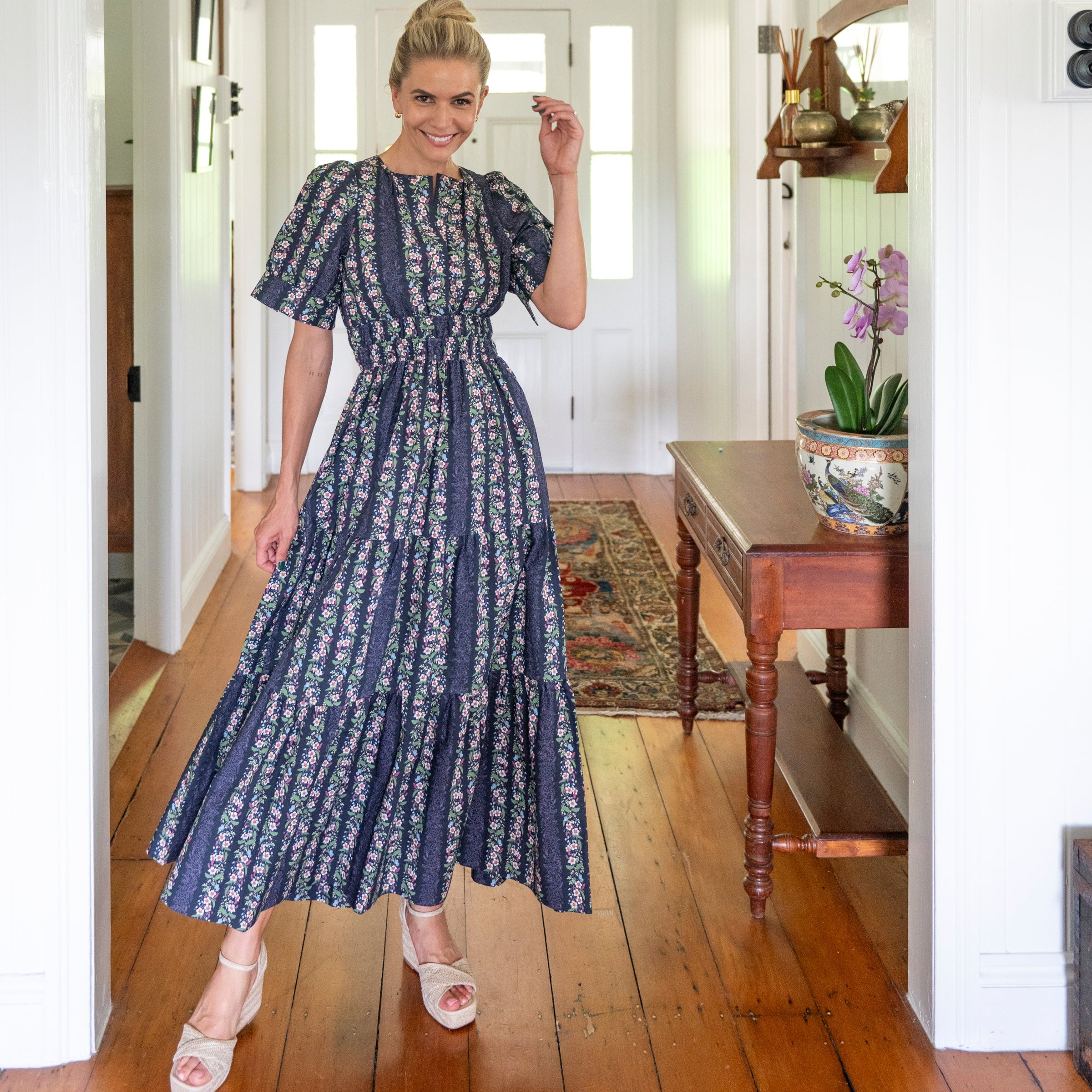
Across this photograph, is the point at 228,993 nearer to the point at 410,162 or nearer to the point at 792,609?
the point at 792,609

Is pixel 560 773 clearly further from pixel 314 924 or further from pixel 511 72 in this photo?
pixel 511 72

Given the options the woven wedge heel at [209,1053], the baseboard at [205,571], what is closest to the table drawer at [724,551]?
the woven wedge heel at [209,1053]

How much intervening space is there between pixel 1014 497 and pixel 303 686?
3.41 feet

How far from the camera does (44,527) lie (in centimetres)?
185

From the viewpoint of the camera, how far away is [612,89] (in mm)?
6652

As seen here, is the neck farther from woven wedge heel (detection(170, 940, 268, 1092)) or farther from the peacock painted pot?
woven wedge heel (detection(170, 940, 268, 1092))

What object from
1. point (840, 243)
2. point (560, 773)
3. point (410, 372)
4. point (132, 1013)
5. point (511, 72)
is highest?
point (511, 72)

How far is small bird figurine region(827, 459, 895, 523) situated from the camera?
2213 mm

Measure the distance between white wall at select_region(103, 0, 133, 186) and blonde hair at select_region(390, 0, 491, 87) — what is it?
132 inches

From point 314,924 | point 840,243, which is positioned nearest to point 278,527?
point 314,924

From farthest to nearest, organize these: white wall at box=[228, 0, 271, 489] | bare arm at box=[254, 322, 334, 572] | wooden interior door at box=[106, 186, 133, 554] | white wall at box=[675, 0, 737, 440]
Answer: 1. white wall at box=[228, 0, 271, 489]
2. white wall at box=[675, 0, 737, 440]
3. wooden interior door at box=[106, 186, 133, 554]
4. bare arm at box=[254, 322, 334, 572]

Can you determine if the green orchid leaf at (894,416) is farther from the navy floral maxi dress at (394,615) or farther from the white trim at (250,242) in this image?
the white trim at (250,242)

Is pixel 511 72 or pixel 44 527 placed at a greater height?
pixel 511 72

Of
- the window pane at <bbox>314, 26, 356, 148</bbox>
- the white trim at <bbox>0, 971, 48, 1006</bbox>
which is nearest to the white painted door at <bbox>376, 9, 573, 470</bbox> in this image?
the window pane at <bbox>314, 26, 356, 148</bbox>
